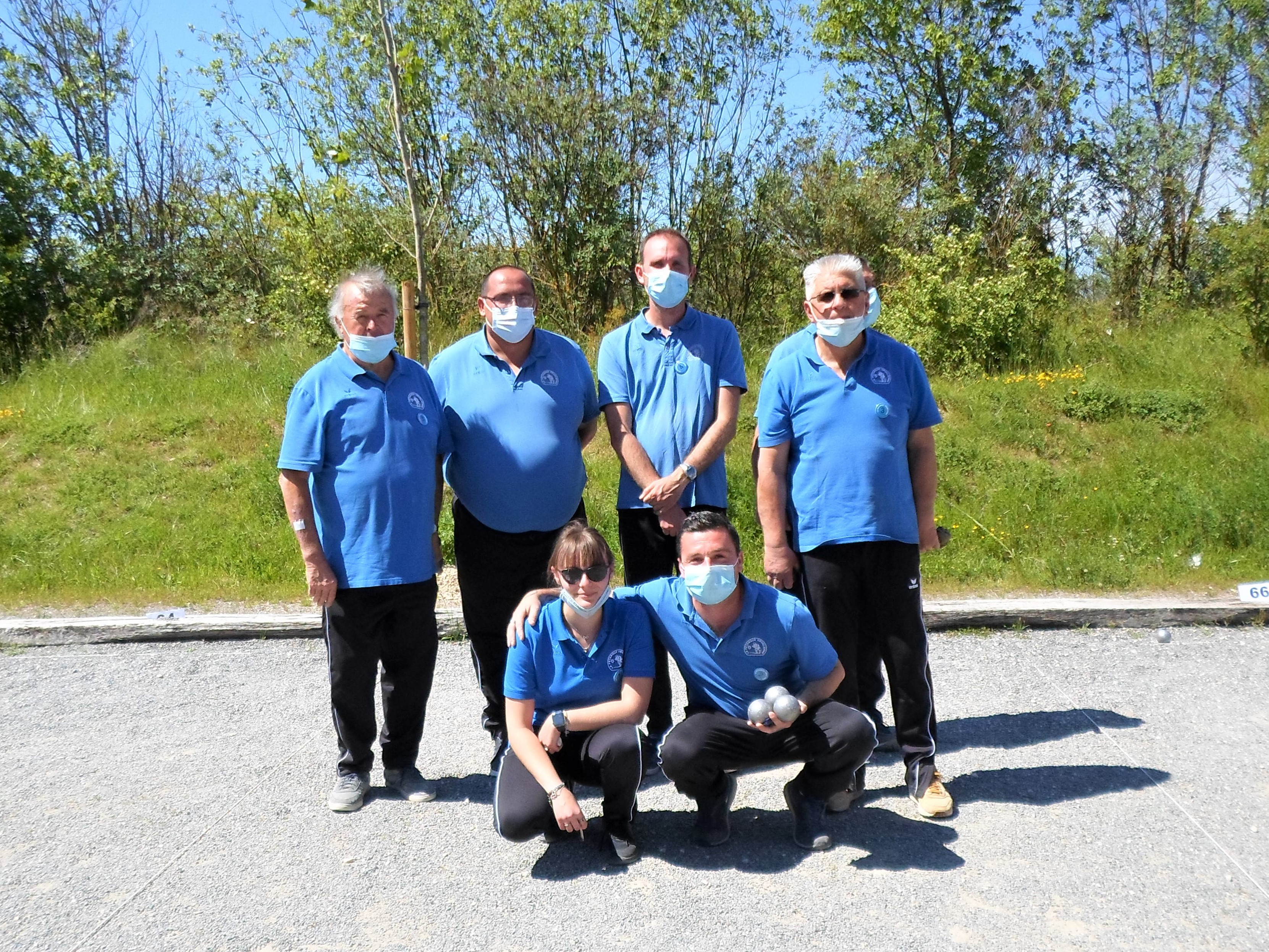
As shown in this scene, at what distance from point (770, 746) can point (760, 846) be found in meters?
0.39

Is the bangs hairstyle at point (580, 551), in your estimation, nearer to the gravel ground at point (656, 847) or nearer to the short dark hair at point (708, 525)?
the short dark hair at point (708, 525)

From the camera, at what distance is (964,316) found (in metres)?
11.0


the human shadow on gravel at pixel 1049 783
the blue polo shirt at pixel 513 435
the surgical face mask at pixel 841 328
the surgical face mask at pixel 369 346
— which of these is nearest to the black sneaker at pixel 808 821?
the human shadow on gravel at pixel 1049 783

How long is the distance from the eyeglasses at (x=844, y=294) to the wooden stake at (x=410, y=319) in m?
3.49

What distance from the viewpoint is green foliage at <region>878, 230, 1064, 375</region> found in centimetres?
1102

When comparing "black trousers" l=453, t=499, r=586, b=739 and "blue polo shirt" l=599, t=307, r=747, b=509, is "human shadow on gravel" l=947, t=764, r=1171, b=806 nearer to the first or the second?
"blue polo shirt" l=599, t=307, r=747, b=509

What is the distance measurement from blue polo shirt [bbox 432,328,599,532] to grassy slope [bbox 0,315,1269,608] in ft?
10.6

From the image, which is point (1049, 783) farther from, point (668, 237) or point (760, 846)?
point (668, 237)

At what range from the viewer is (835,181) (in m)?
14.3

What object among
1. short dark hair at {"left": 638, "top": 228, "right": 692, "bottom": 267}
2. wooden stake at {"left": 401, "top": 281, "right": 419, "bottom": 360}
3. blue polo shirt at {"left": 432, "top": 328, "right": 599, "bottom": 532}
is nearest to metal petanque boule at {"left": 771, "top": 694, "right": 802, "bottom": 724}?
blue polo shirt at {"left": 432, "top": 328, "right": 599, "bottom": 532}

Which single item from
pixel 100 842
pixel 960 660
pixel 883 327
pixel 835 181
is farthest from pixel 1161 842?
pixel 835 181

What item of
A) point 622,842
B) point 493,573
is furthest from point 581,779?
point 493,573

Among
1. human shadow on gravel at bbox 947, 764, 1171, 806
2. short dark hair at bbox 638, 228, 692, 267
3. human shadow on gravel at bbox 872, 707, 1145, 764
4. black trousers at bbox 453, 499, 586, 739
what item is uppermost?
short dark hair at bbox 638, 228, 692, 267

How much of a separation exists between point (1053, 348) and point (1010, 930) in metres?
9.41
